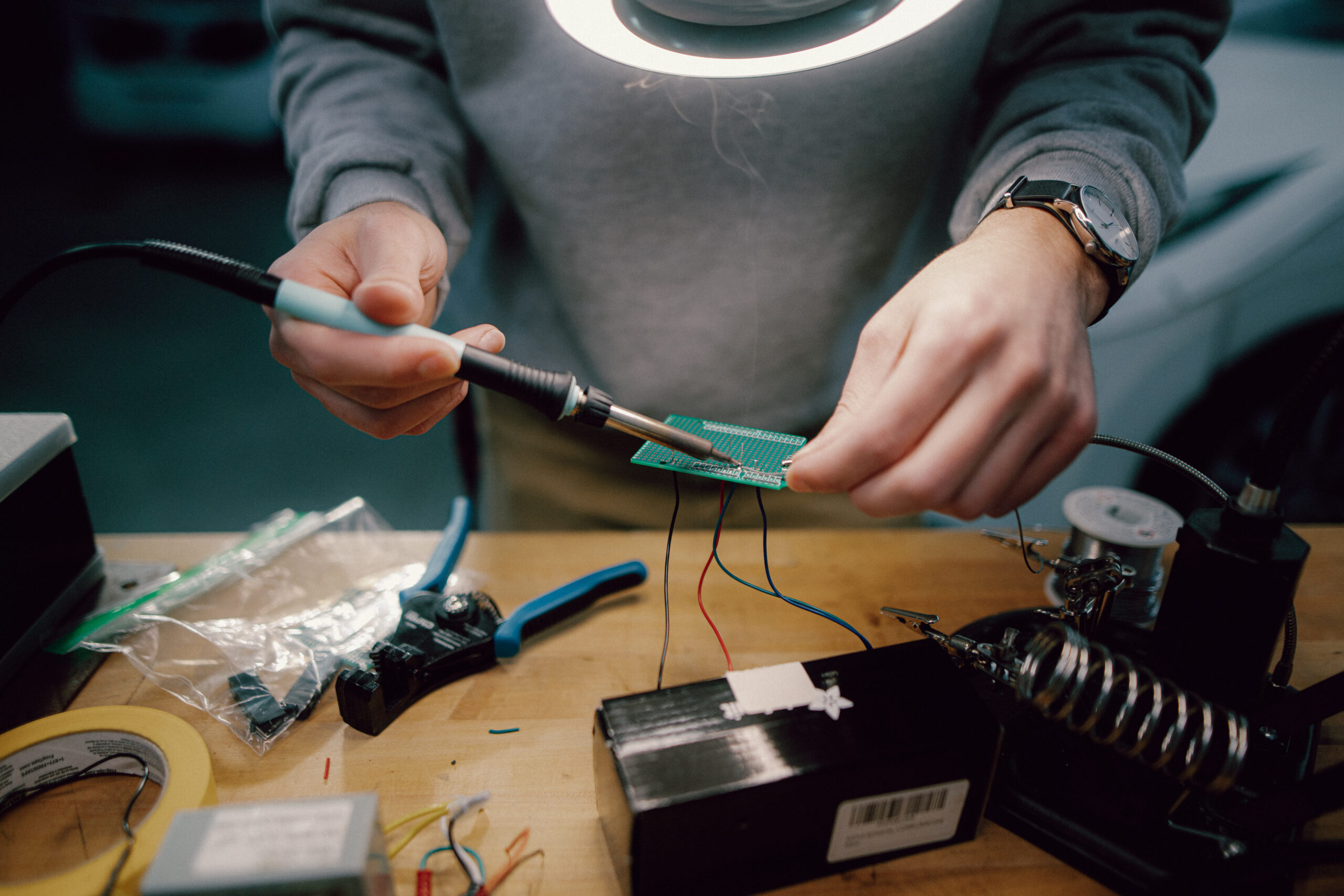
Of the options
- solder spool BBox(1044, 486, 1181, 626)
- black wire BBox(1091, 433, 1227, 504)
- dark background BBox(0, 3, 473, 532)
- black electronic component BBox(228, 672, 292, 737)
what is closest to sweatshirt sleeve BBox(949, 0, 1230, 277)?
black wire BBox(1091, 433, 1227, 504)

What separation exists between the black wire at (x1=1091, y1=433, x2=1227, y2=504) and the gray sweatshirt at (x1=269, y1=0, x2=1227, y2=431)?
0.20 meters

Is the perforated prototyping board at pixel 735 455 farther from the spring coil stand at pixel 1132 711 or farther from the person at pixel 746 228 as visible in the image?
the spring coil stand at pixel 1132 711

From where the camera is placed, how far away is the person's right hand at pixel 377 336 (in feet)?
1.78

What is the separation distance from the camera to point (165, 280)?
2973mm

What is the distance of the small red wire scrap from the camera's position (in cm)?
48

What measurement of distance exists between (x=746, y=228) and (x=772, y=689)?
0.64 metres

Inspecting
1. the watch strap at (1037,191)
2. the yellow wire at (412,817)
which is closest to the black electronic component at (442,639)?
the yellow wire at (412,817)

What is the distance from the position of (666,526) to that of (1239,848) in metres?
0.80

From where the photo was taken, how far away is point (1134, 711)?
0.45 meters

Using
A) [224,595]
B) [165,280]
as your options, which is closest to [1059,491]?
[224,595]

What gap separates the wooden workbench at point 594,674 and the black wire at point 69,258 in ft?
1.25

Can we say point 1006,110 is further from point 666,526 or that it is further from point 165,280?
point 165,280

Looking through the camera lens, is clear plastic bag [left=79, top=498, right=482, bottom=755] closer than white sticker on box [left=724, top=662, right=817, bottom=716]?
No

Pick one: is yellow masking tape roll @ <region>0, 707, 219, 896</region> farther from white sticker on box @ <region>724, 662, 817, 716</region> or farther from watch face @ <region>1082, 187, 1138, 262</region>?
watch face @ <region>1082, 187, 1138, 262</region>
